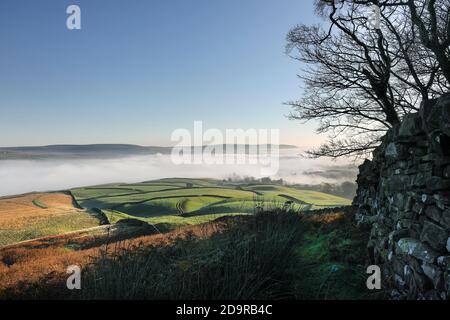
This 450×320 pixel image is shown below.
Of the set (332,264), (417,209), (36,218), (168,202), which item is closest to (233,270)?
(332,264)

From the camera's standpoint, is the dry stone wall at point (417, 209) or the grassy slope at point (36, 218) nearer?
the dry stone wall at point (417, 209)

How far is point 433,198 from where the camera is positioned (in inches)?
168

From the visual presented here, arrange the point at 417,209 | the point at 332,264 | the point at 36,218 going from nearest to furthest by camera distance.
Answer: the point at 417,209 → the point at 332,264 → the point at 36,218

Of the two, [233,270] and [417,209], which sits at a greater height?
[417,209]

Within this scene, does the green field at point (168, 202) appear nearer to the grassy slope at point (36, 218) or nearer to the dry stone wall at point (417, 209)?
the grassy slope at point (36, 218)

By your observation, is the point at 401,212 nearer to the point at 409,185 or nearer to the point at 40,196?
the point at 409,185

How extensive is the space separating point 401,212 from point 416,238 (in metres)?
0.74

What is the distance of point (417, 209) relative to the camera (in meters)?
4.75

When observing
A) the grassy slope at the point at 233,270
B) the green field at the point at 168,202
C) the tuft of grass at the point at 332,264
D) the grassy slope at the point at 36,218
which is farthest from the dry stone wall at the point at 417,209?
the grassy slope at the point at 36,218

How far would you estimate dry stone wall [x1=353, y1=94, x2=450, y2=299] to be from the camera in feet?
12.9

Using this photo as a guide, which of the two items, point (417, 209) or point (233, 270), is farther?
point (233, 270)

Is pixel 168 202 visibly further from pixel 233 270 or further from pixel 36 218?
pixel 233 270

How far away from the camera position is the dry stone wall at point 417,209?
3945 mm
